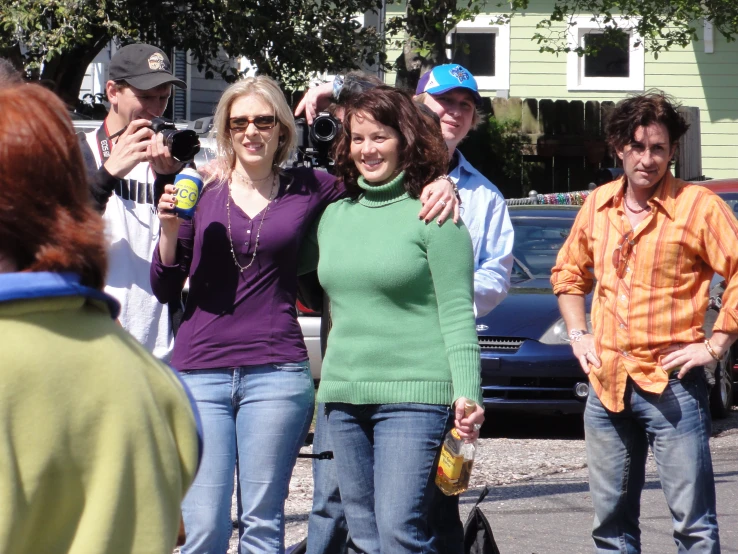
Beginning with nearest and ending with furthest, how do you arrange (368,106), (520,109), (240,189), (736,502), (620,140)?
(368,106)
(240,189)
(620,140)
(736,502)
(520,109)

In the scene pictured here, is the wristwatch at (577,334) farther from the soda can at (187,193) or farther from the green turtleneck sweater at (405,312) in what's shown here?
the soda can at (187,193)

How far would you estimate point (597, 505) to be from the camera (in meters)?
4.23

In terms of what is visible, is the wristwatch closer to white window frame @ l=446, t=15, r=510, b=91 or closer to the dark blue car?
the dark blue car

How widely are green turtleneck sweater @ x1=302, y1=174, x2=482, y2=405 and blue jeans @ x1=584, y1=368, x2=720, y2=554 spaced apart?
3.02ft

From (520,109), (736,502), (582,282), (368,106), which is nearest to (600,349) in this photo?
(582,282)

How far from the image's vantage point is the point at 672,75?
24.3m

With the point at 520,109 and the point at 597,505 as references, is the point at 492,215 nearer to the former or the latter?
the point at 597,505

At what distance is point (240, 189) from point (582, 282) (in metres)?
1.43

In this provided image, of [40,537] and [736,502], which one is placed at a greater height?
[40,537]

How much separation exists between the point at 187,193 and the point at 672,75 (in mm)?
22112

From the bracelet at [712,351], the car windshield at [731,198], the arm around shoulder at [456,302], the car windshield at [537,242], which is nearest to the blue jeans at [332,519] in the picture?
the arm around shoulder at [456,302]

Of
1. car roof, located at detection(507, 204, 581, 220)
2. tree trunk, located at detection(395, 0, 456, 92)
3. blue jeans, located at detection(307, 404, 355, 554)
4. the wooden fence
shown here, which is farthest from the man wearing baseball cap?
the wooden fence

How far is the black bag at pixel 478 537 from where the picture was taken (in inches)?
159

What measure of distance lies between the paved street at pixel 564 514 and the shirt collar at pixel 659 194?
79.8 inches
